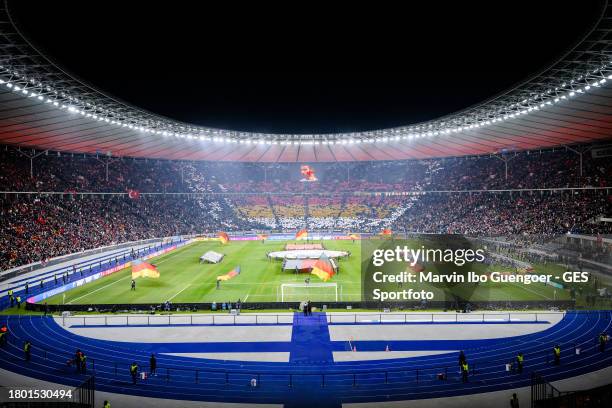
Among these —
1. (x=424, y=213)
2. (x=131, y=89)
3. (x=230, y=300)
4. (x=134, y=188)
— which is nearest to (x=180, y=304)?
(x=230, y=300)

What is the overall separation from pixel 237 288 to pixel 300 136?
3764 cm

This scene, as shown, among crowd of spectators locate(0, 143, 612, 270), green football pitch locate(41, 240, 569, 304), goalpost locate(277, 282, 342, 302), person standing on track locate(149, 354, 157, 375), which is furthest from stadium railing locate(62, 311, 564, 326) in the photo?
crowd of spectators locate(0, 143, 612, 270)

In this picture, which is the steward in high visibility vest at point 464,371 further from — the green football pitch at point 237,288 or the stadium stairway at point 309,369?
the green football pitch at point 237,288

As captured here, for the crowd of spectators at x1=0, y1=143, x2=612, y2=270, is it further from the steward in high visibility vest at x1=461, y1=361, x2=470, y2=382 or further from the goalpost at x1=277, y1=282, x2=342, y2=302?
the steward in high visibility vest at x1=461, y1=361, x2=470, y2=382

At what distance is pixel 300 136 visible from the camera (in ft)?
224

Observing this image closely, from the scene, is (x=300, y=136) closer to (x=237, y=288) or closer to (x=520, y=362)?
(x=237, y=288)

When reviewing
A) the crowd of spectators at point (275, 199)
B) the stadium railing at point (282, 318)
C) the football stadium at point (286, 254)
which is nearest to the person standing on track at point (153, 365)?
the football stadium at point (286, 254)

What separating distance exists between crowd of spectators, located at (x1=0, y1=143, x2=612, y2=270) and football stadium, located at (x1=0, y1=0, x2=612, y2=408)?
40 cm

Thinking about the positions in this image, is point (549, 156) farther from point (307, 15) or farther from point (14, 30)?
point (14, 30)

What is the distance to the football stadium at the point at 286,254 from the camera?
1872 centimetres

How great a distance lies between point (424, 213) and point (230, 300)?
51.3 m

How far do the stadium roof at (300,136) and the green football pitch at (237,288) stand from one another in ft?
49.6

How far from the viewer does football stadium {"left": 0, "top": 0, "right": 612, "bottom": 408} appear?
18.7 metres

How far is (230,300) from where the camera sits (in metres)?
31.5
